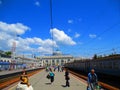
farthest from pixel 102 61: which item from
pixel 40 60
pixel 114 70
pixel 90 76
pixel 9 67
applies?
pixel 40 60

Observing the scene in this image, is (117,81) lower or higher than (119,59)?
lower

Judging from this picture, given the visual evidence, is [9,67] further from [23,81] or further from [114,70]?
[23,81]

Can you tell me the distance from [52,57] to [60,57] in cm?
641

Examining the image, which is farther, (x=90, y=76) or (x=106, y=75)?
(x=106, y=75)

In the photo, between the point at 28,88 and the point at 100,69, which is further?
the point at 100,69

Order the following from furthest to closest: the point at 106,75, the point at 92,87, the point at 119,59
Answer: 1. the point at 106,75
2. the point at 119,59
3. the point at 92,87

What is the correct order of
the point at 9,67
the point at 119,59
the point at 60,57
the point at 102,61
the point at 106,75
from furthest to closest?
the point at 60,57
the point at 9,67
the point at 102,61
the point at 106,75
the point at 119,59

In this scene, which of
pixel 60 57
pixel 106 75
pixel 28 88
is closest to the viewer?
pixel 28 88

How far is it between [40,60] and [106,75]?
171085 mm

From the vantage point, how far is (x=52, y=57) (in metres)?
188

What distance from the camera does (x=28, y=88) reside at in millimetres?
9711

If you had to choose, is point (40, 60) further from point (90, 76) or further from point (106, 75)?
point (90, 76)

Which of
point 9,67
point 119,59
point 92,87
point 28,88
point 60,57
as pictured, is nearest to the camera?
point 28,88

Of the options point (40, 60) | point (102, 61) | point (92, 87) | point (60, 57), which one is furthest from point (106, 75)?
point (40, 60)
